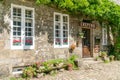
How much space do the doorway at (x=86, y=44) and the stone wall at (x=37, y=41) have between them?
1997 millimetres

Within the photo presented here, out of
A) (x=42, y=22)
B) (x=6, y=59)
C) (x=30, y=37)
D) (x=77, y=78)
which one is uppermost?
(x=42, y=22)

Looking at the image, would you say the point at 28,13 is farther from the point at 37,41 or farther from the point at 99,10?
the point at 99,10

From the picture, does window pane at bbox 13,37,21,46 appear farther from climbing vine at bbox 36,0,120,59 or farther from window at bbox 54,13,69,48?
window at bbox 54,13,69,48

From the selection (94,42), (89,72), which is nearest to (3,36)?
(89,72)

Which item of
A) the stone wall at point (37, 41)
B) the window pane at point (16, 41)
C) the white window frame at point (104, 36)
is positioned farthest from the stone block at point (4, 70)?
the white window frame at point (104, 36)

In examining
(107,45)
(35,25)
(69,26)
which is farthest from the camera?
(107,45)

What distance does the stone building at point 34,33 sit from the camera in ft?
34.1

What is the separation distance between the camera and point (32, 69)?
10961 mm

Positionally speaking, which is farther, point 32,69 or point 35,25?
point 35,25

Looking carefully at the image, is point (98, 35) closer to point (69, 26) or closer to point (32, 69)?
point (69, 26)

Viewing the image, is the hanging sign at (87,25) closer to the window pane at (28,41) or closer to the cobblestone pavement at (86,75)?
the cobblestone pavement at (86,75)

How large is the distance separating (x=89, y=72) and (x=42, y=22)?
11.9 feet

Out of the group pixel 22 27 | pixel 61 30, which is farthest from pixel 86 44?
pixel 22 27

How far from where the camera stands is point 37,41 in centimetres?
1185
